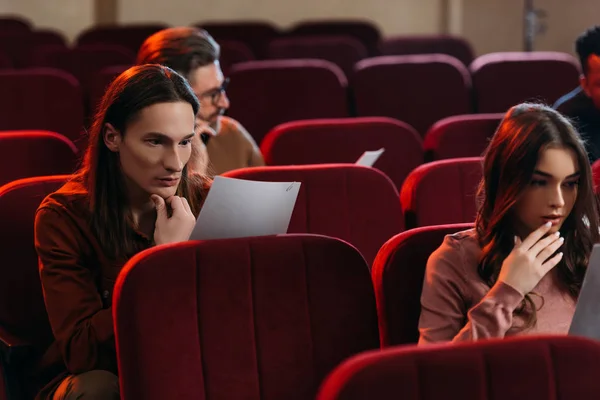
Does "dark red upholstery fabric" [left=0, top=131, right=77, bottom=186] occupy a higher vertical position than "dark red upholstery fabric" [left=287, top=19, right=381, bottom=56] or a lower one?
higher

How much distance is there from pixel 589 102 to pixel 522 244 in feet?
4.64

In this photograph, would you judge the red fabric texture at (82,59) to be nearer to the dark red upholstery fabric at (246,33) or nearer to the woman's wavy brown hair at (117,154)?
the dark red upholstery fabric at (246,33)

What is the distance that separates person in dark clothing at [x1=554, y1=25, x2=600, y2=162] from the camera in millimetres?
2918

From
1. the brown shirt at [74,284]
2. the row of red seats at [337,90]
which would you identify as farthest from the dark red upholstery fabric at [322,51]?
the brown shirt at [74,284]

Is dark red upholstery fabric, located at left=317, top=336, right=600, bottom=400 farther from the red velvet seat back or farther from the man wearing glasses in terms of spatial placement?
the man wearing glasses

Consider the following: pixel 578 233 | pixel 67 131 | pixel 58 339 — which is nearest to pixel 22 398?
pixel 58 339

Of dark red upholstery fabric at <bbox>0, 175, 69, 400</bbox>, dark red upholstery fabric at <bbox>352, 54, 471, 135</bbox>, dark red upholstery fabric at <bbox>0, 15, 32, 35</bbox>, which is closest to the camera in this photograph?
dark red upholstery fabric at <bbox>0, 175, 69, 400</bbox>

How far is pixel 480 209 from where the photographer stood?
1.79 meters

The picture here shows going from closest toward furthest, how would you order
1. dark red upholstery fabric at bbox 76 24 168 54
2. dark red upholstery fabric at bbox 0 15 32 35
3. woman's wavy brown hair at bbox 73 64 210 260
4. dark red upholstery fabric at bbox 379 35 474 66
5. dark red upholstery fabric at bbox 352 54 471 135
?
woman's wavy brown hair at bbox 73 64 210 260, dark red upholstery fabric at bbox 352 54 471 135, dark red upholstery fabric at bbox 379 35 474 66, dark red upholstery fabric at bbox 76 24 168 54, dark red upholstery fabric at bbox 0 15 32 35

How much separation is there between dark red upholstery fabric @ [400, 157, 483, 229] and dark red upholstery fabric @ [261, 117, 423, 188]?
50cm

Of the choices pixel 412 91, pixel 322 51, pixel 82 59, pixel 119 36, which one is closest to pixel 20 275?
pixel 412 91

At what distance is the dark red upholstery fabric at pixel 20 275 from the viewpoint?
2.05 meters

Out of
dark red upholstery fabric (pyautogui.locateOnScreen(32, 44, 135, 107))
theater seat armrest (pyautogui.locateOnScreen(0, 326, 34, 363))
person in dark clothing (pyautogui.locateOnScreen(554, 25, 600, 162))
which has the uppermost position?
person in dark clothing (pyautogui.locateOnScreen(554, 25, 600, 162))

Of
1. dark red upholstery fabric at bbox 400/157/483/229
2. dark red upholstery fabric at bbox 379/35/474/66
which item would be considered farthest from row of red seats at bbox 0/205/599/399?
dark red upholstery fabric at bbox 379/35/474/66
